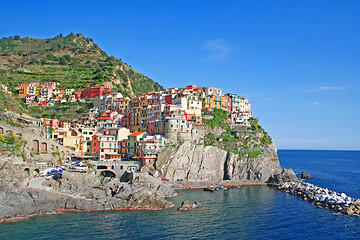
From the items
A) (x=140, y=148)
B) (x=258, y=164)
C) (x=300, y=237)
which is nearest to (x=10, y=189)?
(x=140, y=148)

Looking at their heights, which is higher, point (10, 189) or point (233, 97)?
point (233, 97)

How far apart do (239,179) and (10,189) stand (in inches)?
1980

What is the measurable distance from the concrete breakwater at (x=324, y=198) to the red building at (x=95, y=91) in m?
69.3

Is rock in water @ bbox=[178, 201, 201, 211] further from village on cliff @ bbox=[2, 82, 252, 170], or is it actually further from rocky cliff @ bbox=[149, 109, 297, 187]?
village on cliff @ bbox=[2, 82, 252, 170]

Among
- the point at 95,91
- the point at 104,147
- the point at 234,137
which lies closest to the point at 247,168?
the point at 234,137

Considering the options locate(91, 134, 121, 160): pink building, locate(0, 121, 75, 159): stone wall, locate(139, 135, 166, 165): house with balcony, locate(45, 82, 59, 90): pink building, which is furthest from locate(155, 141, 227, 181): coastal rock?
locate(45, 82, 59, 90): pink building

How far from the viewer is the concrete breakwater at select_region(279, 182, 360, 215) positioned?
5525 cm

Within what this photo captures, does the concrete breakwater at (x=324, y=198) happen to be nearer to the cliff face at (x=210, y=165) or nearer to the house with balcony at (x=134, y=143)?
the cliff face at (x=210, y=165)

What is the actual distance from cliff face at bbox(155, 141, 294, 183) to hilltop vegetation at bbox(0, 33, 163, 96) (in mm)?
61295

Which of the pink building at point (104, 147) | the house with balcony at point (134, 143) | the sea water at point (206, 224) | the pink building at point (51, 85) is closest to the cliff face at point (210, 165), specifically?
the house with balcony at point (134, 143)

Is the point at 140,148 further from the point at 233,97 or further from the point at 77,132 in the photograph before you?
the point at 233,97

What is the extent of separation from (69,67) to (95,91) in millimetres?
47196

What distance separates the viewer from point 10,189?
49.5 metres

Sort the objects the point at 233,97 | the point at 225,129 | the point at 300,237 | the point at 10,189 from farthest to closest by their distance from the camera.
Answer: the point at 233,97 → the point at 225,129 → the point at 10,189 → the point at 300,237
